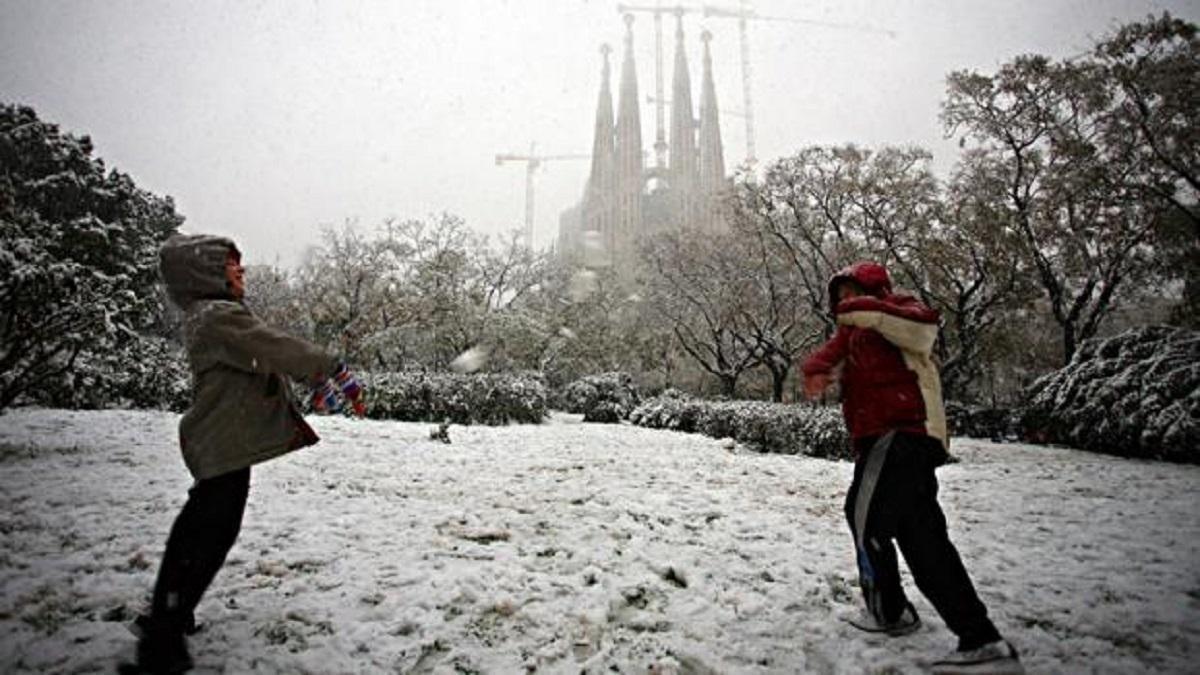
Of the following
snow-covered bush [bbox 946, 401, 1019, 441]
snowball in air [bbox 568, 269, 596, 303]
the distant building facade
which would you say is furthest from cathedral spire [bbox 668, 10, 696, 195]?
snow-covered bush [bbox 946, 401, 1019, 441]

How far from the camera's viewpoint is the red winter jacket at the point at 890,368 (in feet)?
7.58

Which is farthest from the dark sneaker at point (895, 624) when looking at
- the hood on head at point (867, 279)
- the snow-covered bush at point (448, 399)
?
the snow-covered bush at point (448, 399)

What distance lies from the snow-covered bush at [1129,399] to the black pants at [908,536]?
9.16m

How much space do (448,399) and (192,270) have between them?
966 centimetres

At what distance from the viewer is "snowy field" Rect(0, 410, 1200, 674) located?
226 cm

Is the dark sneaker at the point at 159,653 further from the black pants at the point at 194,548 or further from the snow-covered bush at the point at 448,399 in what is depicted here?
the snow-covered bush at the point at 448,399

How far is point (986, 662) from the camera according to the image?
79.7 inches

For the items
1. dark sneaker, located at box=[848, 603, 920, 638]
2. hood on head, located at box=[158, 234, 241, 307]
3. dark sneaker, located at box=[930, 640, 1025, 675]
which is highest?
hood on head, located at box=[158, 234, 241, 307]

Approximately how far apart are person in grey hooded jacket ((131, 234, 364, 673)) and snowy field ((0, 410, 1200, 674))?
0.29 metres

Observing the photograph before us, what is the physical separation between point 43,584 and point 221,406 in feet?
5.34

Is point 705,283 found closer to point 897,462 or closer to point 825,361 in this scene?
point 825,361

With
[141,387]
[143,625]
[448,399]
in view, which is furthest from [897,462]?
[141,387]

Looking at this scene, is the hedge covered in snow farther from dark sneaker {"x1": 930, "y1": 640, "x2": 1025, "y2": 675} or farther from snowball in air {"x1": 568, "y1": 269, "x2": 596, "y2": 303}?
snowball in air {"x1": 568, "y1": 269, "x2": 596, "y2": 303}

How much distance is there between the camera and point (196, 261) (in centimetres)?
234
